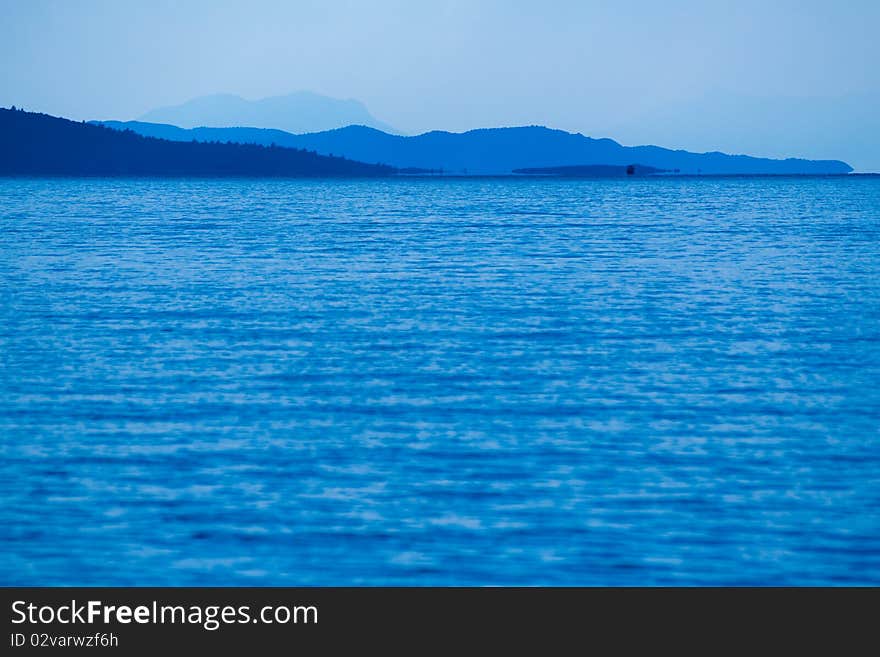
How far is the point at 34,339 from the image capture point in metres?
23.7

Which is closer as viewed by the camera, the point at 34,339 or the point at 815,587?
the point at 815,587

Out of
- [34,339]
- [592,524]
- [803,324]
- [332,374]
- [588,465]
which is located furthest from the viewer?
[803,324]

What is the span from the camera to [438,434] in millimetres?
15344

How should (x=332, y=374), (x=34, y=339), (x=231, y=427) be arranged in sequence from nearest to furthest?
(x=231, y=427)
(x=332, y=374)
(x=34, y=339)

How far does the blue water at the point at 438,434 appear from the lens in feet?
36.3

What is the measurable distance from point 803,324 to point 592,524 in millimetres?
16122

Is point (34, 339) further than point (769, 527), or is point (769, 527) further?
point (34, 339)

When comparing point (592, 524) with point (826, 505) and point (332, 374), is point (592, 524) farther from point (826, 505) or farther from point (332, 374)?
point (332, 374)

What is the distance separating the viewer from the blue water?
11.1 meters

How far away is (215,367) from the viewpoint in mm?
20250
